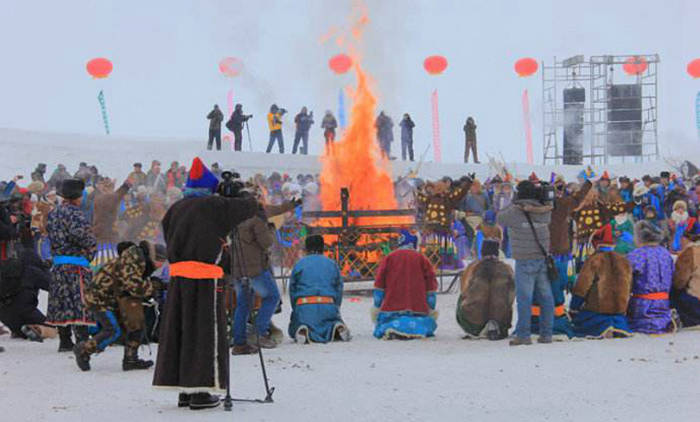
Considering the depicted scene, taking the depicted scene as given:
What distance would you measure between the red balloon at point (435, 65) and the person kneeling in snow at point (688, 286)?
23559 millimetres

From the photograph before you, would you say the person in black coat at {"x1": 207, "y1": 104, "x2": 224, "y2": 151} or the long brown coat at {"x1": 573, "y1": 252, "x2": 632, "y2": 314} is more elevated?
the person in black coat at {"x1": 207, "y1": 104, "x2": 224, "y2": 151}

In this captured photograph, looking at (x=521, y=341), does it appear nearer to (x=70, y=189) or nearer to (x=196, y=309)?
(x=196, y=309)

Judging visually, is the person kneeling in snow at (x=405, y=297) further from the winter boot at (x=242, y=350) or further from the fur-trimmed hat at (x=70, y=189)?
the fur-trimmed hat at (x=70, y=189)

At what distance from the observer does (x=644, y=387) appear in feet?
26.1

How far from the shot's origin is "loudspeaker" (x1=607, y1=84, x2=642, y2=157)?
128 feet

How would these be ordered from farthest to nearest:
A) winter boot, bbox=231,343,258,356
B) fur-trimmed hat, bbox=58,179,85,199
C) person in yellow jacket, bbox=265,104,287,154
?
person in yellow jacket, bbox=265,104,287,154 < winter boot, bbox=231,343,258,356 < fur-trimmed hat, bbox=58,179,85,199

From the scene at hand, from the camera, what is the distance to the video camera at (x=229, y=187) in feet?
24.3

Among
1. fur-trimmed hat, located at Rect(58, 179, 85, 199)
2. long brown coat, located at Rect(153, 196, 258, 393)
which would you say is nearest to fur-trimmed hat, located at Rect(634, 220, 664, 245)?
long brown coat, located at Rect(153, 196, 258, 393)

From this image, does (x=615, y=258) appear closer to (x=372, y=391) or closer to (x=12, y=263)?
(x=372, y=391)

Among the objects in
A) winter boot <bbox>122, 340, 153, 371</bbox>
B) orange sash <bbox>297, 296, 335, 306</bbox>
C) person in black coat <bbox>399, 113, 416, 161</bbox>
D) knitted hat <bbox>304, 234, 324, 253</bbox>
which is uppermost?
person in black coat <bbox>399, 113, 416, 161</bbox>

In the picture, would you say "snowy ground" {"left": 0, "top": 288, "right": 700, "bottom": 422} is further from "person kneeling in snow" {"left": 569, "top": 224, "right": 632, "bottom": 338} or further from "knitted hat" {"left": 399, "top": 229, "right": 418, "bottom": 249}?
"knitted hat" {"left": 399, "top": 229, "right": 418, "bottom": 249}

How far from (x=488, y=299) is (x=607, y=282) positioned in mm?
1301

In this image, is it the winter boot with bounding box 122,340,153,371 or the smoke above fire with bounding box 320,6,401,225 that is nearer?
the winter boot with bounding box 122,340,153,371

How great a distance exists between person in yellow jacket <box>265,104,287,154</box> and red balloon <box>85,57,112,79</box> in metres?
7.26
